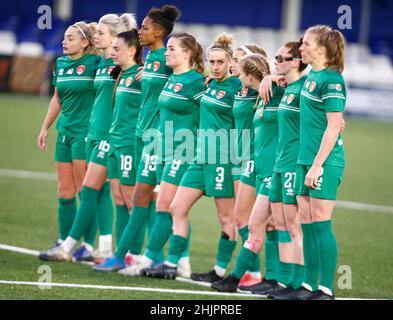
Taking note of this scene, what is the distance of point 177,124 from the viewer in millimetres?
8812

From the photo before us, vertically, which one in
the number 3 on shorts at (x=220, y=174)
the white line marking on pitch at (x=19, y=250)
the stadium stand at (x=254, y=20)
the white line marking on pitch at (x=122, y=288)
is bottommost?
the white line marking on pitch at (x=19, y=250)

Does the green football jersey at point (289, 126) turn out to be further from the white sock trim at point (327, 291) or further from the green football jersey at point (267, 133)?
the white sock trim at point (327, 291)

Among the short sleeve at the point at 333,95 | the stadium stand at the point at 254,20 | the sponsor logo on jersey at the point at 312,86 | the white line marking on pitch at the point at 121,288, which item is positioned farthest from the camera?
the stadium stand at the point at 254,20

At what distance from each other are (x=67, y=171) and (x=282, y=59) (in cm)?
278

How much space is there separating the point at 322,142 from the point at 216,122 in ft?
4.63

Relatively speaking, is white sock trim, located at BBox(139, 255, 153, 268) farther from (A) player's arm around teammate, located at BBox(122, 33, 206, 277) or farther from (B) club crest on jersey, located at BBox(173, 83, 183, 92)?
(B) club crest on jersey, located at BBox(173, 83, 183, 92)

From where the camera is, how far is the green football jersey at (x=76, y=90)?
955 centimetres

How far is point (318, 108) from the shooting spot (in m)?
7.66

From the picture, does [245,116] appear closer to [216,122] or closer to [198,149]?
[216,122]

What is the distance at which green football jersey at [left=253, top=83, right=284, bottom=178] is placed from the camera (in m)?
8.35

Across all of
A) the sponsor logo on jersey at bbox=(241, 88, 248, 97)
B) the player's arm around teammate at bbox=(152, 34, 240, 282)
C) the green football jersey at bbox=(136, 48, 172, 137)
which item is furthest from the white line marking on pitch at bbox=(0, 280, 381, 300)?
the sponsor logo on jersey at bbox=(241, 88, 248, 97)

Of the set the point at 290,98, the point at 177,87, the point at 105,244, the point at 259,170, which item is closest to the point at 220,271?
the point at 259,170

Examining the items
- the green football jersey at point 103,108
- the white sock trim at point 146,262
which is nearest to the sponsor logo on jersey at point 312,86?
the white sock trim at point 146,262

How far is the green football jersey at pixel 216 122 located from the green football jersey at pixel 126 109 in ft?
2.56
